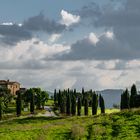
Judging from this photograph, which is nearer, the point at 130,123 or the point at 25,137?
the point at 25,137

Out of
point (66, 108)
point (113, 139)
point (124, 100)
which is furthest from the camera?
point (66, 108)

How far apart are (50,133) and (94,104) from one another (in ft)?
327

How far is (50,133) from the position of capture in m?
72.8

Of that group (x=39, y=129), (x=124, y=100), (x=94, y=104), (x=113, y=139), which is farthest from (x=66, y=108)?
(x=113, y=139)

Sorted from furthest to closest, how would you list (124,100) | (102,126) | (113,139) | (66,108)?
(66,108), (124,100), (102,126), (113,139)

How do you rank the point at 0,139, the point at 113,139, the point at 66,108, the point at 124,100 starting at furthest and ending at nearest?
the point at 66,108, the point at 124,100, the point at 0,139, the point at 113,139

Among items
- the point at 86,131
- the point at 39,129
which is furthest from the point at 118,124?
the point at 39,129

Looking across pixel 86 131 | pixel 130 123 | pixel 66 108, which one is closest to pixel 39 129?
pixel 86 131

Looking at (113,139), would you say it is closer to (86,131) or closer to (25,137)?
(86,131)

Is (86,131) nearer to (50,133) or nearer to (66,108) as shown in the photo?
(50,133)

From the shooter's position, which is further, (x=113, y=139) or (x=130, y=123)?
(x=130, y=123)

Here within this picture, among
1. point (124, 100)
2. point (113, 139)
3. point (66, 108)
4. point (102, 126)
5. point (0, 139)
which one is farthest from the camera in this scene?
point (66, 108)

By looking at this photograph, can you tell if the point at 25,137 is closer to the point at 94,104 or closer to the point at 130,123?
the point at 130,123

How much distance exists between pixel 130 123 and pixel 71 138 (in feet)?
45.1
